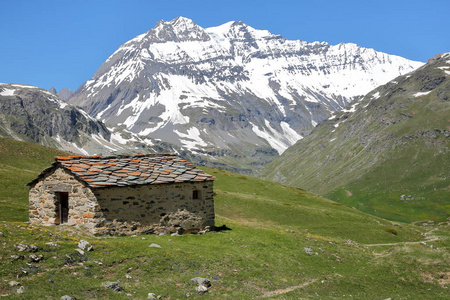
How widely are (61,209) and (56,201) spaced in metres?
0.76

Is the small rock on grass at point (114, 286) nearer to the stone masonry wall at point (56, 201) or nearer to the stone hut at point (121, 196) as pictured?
the stone hut at point (121, 196)

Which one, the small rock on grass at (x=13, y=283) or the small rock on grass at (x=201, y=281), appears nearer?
the small rock on grass at (x=13, y=283)

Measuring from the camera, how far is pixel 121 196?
106 ft

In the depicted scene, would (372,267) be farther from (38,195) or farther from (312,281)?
(38,195)

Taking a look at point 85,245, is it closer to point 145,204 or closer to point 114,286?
point 114,286

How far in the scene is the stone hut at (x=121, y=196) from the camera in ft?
104

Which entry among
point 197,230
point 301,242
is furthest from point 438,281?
point 197,230

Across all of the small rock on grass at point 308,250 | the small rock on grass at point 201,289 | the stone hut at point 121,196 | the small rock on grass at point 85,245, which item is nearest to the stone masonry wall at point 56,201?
the stone hut at point 121,196

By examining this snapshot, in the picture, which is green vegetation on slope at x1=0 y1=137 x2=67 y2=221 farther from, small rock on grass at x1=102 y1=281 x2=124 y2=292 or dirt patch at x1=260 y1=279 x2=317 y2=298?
dirt patch at x1=260 y1=279 x2=317 y2=298

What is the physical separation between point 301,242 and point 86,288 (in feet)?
68.7

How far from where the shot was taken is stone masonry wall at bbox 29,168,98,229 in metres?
31.5

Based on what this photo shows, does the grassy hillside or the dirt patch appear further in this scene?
the dirt patch

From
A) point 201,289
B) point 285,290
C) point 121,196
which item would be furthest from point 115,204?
point 285,290

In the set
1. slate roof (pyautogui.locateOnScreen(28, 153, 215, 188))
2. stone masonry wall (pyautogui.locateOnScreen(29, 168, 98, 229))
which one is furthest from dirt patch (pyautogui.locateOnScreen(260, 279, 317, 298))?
stone masonry wall (pyautogui.locateOnScreen(29, 168, 98, 229))
